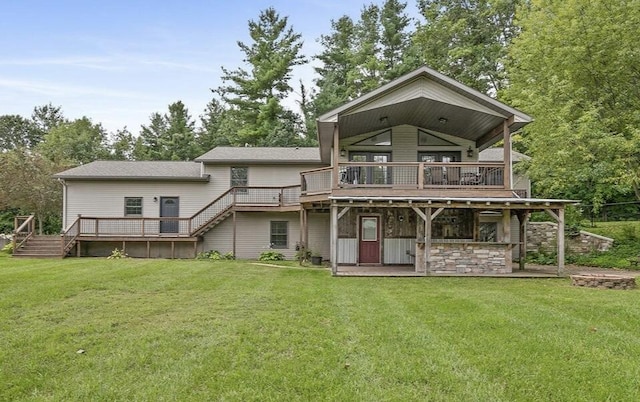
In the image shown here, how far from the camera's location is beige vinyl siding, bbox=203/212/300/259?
1869 centimetres

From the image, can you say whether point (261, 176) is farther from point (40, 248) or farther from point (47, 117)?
point (47, 117)

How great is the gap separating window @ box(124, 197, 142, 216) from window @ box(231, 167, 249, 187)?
13.4 feet

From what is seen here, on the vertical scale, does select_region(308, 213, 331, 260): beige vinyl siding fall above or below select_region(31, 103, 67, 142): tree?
below

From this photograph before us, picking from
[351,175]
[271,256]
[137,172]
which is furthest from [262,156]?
[351,175]

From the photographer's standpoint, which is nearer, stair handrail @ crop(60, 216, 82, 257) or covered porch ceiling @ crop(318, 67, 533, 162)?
covered porch ceiling @ crop(318, 67, 533, 162)

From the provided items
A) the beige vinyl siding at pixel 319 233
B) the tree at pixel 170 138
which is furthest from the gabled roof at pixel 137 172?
the tree at pixel 170 138

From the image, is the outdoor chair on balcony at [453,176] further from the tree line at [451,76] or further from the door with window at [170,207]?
the door with window at [170,207]

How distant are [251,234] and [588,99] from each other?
14300 millimetres

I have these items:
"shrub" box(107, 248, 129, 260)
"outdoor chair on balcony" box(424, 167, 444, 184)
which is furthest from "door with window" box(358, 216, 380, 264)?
"shrub" box(107, 248, 129, 260)

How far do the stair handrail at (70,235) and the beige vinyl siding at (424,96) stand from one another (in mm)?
12262

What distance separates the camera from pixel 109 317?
6691 millimetres

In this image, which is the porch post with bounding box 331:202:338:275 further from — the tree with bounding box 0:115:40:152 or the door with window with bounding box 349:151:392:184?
the tree with bounding box 0:115:40:152

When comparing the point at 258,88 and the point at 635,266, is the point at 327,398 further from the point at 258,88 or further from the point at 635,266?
the point at 258,88

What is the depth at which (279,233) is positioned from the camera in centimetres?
1886
